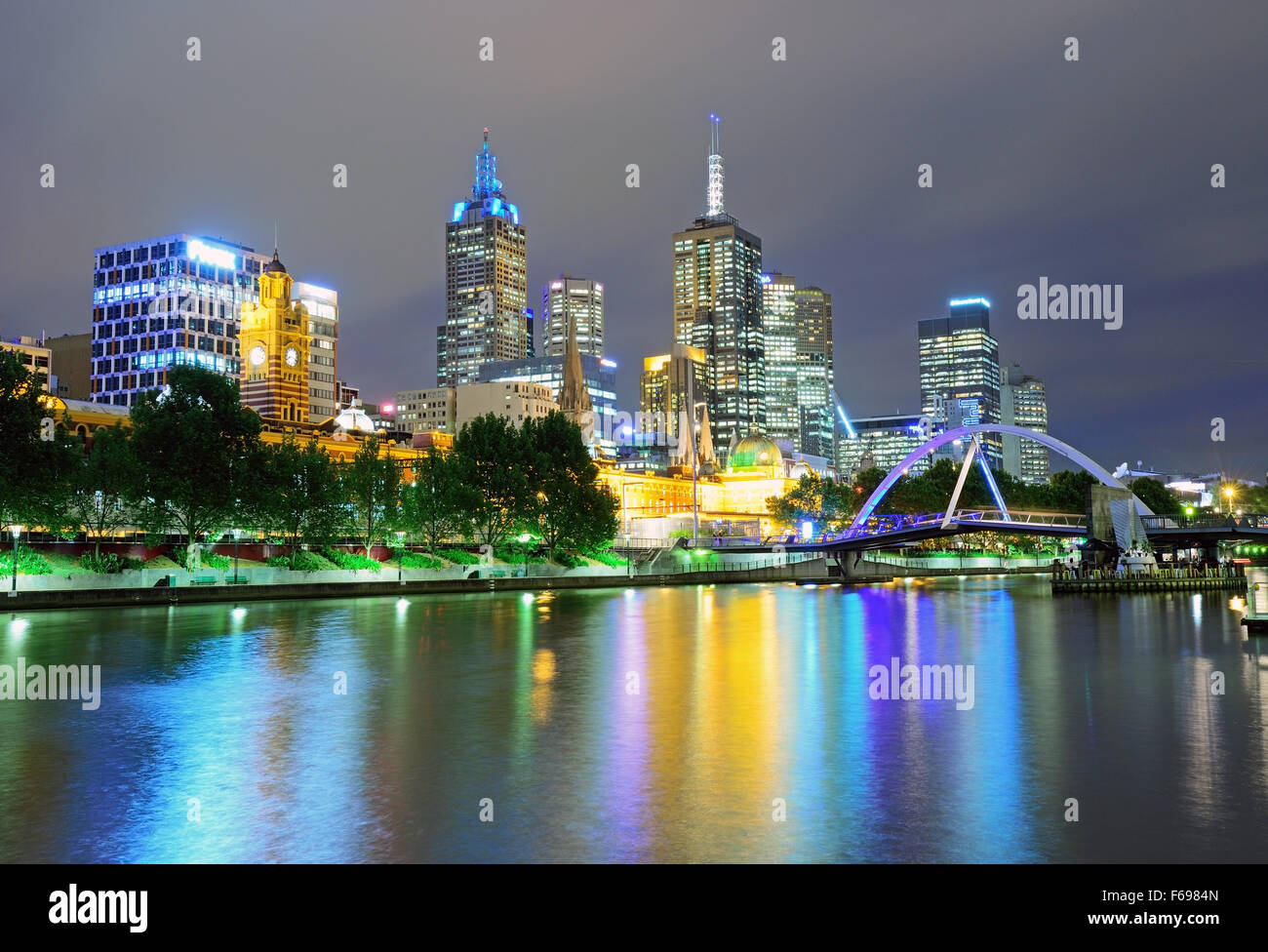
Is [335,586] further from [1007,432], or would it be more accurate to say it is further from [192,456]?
[1007,432]

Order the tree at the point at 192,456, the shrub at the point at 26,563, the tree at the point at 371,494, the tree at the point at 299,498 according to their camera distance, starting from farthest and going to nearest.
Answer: the tree at the point at 371,494, the tree at the point at 299,498, the tree at the point at 192,456, the shrub at the point at 26,563

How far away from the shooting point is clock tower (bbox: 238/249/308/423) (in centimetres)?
18475

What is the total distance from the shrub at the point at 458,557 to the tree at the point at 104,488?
28.5 metres

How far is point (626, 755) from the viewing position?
16406 millimetres

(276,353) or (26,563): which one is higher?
(276,353)

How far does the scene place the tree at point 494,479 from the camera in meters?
97.6

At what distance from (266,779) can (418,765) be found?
7.35ft

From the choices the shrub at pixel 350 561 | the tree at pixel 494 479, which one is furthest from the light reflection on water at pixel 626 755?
the tree at pixel 494 479

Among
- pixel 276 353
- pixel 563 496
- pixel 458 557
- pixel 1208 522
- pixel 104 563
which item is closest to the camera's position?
pixel 104 563

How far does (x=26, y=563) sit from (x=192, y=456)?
14935 mm

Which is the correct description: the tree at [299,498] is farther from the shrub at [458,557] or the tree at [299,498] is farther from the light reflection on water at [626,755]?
the light reflection on water at [626,755]

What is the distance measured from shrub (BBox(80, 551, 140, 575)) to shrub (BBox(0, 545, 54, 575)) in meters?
2.14

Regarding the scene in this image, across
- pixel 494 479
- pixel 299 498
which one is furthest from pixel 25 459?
pixel 494 479
